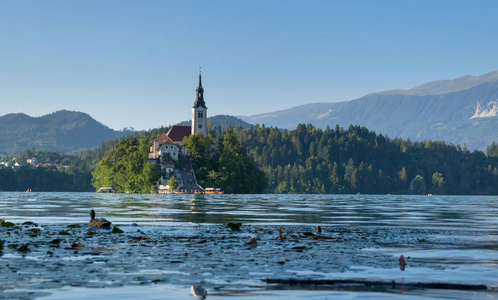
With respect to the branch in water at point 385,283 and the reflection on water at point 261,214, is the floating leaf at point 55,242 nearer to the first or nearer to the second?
the branch in water at point 385,283

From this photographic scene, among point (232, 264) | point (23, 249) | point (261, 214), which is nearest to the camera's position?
point (232, 264)

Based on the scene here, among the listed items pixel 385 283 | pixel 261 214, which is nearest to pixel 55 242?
pixel 385 283

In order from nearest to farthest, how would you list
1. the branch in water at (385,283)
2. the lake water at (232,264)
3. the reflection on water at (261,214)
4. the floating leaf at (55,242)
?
the lake water at (232,264) < the branch in water at (385,283) < the floating leaf at (55,242) < the reflection on water at (261,214)

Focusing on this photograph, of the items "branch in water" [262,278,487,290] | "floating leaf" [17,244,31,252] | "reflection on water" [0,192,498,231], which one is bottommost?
"branch in water" [262,278,487,290]

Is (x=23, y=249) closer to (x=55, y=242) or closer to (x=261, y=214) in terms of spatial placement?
(x=55, y=242)

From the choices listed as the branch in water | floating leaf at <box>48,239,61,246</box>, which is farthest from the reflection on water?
the branch in water

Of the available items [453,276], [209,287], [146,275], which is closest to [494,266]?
[453,276]

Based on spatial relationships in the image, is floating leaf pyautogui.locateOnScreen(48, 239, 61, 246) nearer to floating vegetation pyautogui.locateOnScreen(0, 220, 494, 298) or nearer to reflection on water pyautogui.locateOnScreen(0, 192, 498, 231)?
floating vegetation pyautogui.locateOnScreen(0, 220, 494, 298)

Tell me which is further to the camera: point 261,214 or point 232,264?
point 261,214

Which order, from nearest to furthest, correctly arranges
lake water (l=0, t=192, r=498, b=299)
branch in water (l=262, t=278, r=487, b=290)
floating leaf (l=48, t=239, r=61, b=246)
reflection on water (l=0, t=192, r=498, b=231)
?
lake water (l=0, t=192, r=498, b=299) → branch in water (l=262, t=278, r=487, b=290) → floating leaf (l=48, t=239, r=61, b=246) → reflection on water (l=0, t=192, r=498, b=231)

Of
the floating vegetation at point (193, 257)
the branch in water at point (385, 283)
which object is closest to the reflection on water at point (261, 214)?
the floating vegetation at point (193, 257)

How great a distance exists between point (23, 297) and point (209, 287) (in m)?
4.82

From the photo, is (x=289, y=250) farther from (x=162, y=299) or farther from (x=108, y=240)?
(x=162, y=299)

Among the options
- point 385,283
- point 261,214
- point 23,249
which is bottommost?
point 385,283
